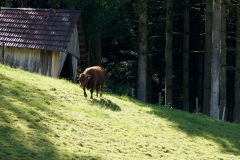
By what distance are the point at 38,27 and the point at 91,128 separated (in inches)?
667

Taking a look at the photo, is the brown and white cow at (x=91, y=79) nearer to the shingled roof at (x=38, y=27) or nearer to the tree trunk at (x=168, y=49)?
the shingled roof at (x=38, y=27)

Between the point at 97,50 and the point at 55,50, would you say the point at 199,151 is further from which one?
the point at 97,50

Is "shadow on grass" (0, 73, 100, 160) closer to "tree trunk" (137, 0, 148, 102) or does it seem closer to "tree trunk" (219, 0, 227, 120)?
"tree trunk" (137, 0, 148, 102)

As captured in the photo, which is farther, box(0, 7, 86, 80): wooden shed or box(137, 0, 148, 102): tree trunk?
box(137, 0, 148, 102): tree trunk

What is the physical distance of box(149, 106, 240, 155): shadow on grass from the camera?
23.4 meters

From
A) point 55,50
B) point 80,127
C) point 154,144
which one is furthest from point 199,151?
point 55,50

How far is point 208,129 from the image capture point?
84.8 feet

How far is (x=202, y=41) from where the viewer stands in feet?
164

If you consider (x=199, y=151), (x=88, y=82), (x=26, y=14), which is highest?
(x=26, y=14)

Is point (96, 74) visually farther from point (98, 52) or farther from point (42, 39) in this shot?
point (98, 52)

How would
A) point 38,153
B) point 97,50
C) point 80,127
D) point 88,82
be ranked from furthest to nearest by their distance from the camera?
point 97,50, point 88,82, point 80,127, point 38,153

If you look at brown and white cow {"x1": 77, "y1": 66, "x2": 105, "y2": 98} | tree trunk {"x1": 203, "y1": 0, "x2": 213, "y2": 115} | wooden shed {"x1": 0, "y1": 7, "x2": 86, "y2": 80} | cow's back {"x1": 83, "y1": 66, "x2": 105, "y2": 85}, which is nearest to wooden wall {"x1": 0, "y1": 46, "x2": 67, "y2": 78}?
wooden shed {"x1": 0, "y1": 7, "x2": 86, "y2": 80}

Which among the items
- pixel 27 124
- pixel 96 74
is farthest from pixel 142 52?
pixel 27 124

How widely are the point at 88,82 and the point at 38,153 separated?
33.4ft
